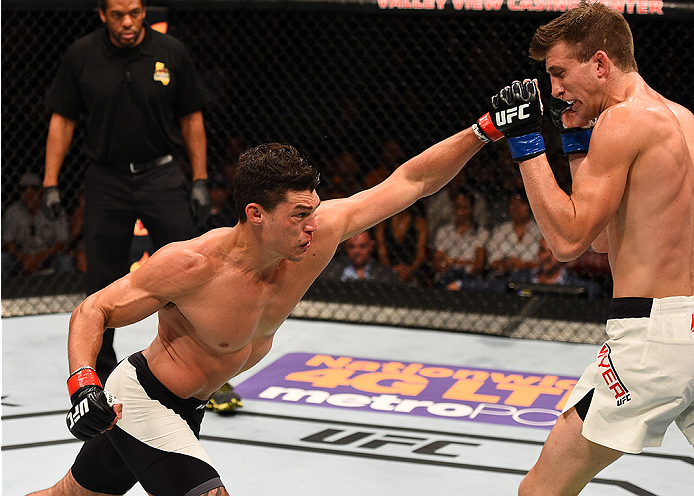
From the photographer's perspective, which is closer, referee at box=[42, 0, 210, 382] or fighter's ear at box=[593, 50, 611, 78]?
fighter's ear at box=[593, 50, 611, 78]

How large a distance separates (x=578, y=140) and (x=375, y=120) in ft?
11.0

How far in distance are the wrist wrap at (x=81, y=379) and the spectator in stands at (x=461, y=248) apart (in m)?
3.40

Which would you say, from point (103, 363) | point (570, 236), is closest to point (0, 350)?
point (103, 363)

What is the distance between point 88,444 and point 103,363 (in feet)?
4.59

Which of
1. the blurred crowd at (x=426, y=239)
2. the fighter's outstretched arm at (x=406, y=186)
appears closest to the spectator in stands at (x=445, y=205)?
the blurred crowd at (x=426, y=239)

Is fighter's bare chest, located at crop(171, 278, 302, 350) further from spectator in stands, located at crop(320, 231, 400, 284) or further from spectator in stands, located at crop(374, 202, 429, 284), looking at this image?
spectator in stands, located at crop(374, 202, 429, 284)

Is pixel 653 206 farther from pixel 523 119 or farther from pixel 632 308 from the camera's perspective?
pixel 523 119

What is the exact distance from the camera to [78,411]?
5.73 feet

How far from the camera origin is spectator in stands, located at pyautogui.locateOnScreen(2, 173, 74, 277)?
5285 millimetres

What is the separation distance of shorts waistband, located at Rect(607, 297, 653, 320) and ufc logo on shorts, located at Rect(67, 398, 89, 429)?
44.5 inches

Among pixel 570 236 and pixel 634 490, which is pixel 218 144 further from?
pixel 570 236

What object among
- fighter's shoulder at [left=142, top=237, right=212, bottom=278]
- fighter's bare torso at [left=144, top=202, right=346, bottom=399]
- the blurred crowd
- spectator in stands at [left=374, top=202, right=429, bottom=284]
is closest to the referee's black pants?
the blurred crowd

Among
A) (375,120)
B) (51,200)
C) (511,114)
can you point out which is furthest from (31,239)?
(511,114)

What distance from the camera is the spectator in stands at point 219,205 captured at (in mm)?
5359
